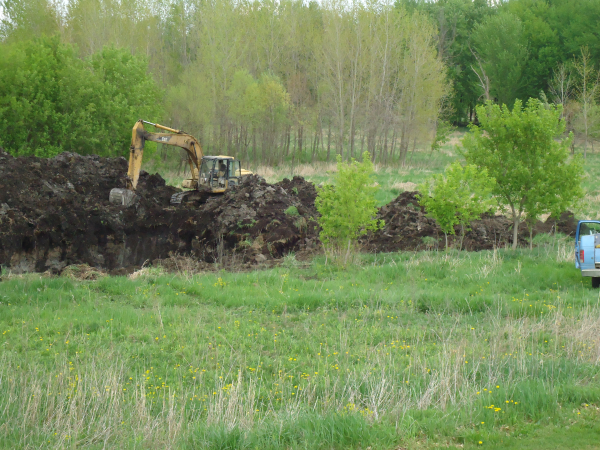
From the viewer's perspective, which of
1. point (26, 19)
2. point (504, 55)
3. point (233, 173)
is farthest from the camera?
point (504, 55)

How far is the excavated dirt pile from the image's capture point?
54.7 ft

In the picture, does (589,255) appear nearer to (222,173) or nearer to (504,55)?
(222,173)

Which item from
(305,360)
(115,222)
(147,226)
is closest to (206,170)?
(147,226)

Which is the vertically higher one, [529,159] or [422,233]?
[529,159]

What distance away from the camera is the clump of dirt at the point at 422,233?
58.9ft

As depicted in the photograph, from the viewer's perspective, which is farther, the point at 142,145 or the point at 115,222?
the point at 142,145

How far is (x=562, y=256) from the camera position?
14.6 m

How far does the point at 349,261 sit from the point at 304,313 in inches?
188

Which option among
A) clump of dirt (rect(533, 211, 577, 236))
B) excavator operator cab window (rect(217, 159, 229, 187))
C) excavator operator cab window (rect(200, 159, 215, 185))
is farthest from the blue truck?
excavator operator cab window (rect(200, 159, 215, 185))

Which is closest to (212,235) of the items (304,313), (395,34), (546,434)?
(304,313)

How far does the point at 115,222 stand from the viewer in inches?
726

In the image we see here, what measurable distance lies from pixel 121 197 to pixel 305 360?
1264 centimetres

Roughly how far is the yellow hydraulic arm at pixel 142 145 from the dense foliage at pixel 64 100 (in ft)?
36.8

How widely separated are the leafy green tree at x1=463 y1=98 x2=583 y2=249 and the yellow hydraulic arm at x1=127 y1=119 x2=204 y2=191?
10.7 m
